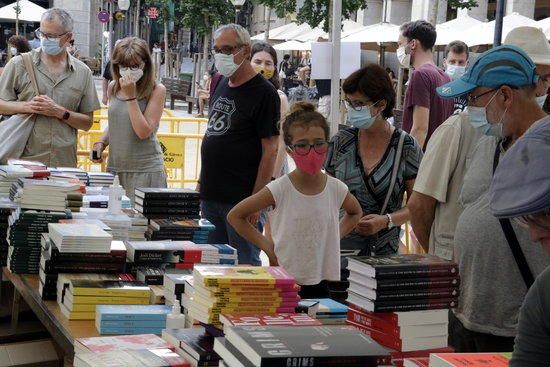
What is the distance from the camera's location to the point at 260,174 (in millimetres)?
5773

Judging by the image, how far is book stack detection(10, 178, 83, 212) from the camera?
16.5ft

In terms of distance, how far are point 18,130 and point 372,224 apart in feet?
10.1

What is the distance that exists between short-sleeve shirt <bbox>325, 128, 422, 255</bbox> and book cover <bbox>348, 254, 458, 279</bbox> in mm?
1635

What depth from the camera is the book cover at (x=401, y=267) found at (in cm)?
299

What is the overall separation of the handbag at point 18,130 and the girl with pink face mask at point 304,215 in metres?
2.73

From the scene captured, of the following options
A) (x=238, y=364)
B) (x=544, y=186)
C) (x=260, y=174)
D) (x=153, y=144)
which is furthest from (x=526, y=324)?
(x=153, y=144)

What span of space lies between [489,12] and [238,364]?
35487mm

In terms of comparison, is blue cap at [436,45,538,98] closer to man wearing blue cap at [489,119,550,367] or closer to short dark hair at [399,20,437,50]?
man wearing blue cap at [489,119,550,367]

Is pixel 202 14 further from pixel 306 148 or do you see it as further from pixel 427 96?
pixel 306 148

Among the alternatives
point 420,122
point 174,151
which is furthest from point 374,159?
point 174,151

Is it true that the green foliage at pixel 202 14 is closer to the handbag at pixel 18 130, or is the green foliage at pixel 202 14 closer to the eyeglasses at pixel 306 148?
the handbag at pixel 18 130

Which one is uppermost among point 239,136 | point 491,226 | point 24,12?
point 24,12

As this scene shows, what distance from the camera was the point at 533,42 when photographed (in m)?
4.39

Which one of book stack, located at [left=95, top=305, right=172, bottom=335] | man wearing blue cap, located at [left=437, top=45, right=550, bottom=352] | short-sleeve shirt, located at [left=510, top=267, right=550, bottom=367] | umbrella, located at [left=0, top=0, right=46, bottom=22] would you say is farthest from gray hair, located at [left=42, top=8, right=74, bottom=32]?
umbrella, located at [left=0, top=0, right=46, bottom=22]
